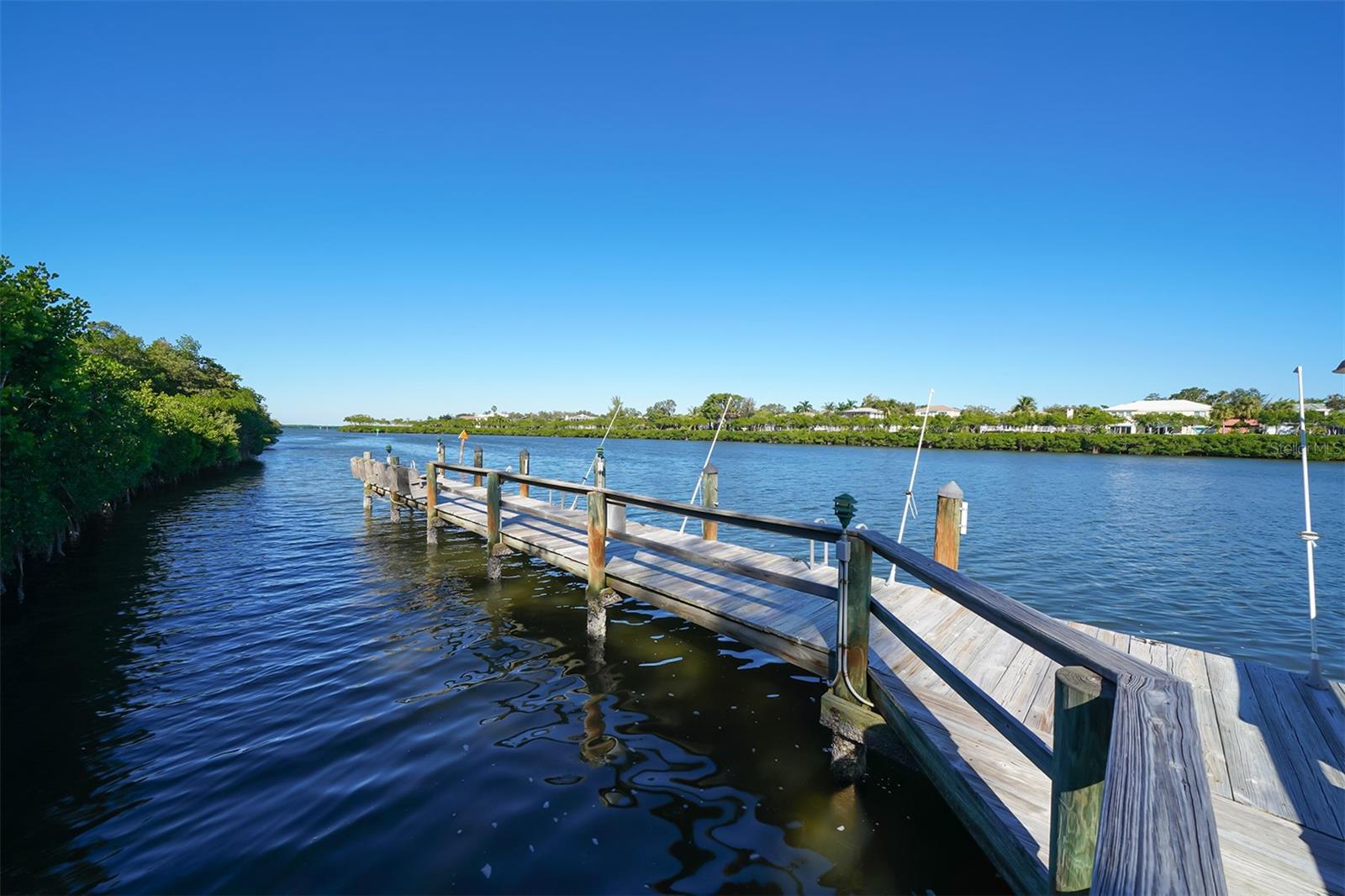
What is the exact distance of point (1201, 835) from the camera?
3.06 feet

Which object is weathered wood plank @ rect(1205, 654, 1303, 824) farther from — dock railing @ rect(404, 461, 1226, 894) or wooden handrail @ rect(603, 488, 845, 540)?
wooden handrail @ rect(603, 488, 845, 540)

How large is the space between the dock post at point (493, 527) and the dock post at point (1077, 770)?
30.1 feet

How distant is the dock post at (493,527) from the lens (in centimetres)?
1007

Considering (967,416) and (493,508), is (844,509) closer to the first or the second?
(493,508)

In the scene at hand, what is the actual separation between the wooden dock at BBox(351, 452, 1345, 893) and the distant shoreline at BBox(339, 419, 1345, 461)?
48526 millimetres

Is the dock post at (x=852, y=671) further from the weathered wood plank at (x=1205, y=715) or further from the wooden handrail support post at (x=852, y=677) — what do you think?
the weathered wood plank at (x=1205, y=715)

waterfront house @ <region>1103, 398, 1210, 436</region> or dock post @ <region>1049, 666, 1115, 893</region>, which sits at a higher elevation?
waterfront house @ <region>1103, 398, 1210, 436</region>

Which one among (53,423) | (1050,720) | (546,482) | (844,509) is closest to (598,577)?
(546,482)

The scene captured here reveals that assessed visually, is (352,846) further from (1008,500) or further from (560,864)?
(1008,500)

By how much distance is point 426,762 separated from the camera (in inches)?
185

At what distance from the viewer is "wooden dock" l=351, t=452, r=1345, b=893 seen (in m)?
1.12

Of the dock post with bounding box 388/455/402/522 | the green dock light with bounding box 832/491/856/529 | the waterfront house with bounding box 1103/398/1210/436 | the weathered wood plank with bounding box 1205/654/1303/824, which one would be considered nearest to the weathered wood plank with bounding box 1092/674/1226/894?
the weathered wood plank with bounding box 1205/654/1303/824

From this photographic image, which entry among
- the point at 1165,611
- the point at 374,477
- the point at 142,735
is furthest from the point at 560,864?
the point at 374,477

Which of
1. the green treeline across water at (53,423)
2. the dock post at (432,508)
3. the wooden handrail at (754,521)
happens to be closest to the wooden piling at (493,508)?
the dock post at (432,508)
